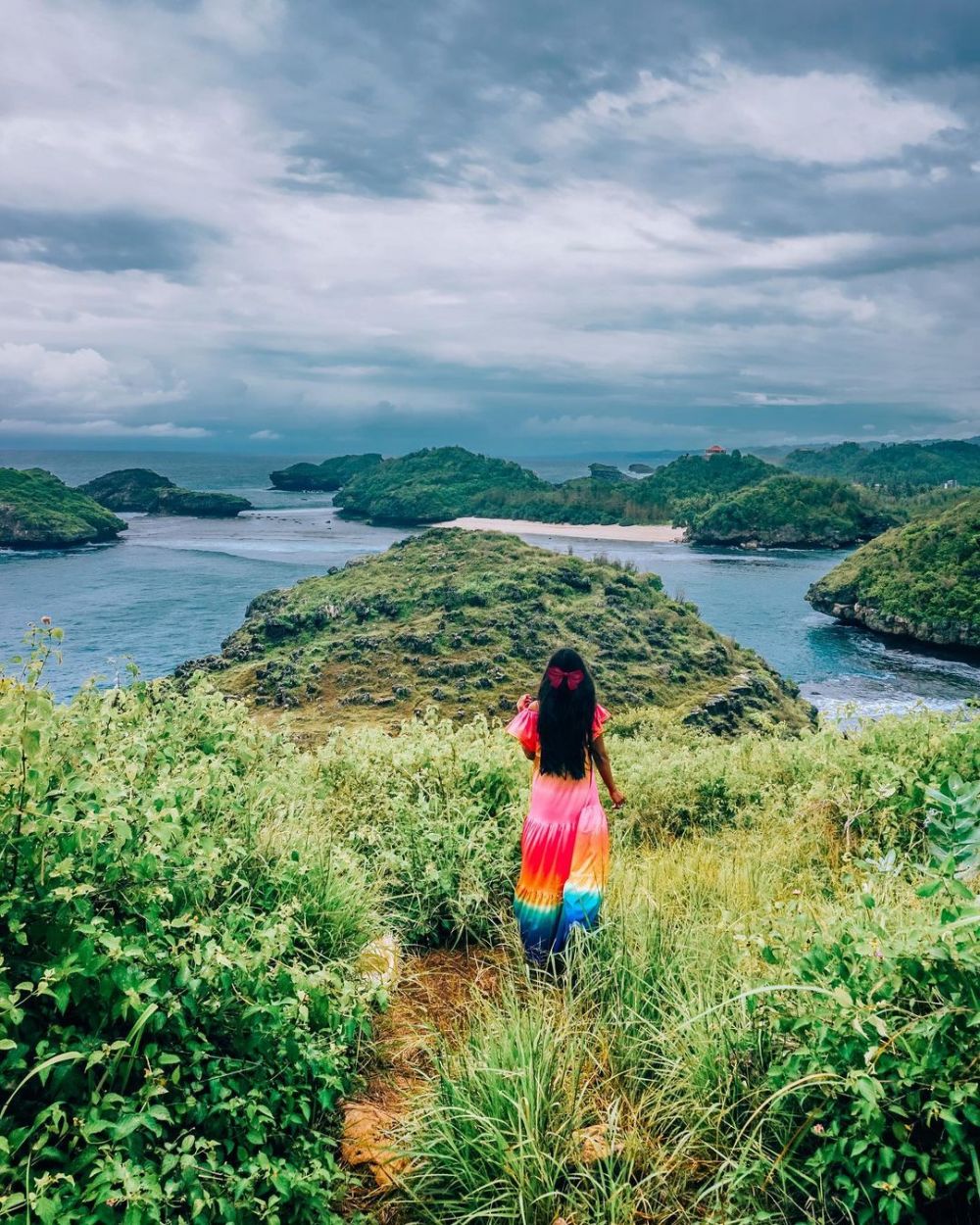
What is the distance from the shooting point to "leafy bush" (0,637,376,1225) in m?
2.57

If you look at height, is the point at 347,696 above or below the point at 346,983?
below

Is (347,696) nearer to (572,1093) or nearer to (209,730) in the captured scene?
(209,730)

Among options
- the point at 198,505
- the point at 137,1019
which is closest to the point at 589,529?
the point at 198,505

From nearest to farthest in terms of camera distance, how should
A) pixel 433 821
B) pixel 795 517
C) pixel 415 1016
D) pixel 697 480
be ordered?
1. pixel 415 1016
2. pixel 433 821
3. pixel 795 517
4. pixel 697 480

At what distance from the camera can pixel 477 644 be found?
47.8 m

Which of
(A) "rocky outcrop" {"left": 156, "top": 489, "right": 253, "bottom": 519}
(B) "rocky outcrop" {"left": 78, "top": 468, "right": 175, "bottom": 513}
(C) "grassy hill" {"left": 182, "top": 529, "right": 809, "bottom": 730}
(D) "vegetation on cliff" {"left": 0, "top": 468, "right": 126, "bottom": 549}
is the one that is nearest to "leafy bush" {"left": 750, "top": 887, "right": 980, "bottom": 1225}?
(C) "grassy hill" {"left": 182, "top": 529, "right": 809, "bottom": 730}

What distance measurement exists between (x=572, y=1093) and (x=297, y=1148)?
1060 mm

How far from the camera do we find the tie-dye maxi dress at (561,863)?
4516 mm

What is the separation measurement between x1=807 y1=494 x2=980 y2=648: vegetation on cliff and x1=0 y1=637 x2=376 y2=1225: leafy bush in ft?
238

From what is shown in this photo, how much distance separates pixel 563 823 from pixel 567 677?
814 mm

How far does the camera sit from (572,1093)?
129 inches

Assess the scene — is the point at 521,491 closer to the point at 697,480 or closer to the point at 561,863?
the point at 697,480

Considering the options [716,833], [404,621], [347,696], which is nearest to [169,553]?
[404,621]

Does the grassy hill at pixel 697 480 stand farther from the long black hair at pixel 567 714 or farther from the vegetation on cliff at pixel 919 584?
the long black hair at pixel 567 714
